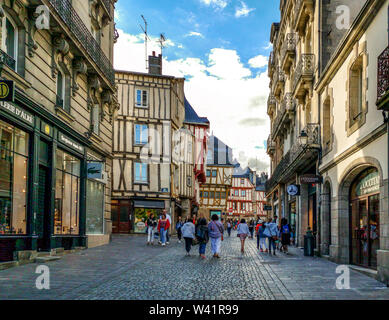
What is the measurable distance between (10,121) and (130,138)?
24640 mm

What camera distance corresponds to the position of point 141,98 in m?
38.5

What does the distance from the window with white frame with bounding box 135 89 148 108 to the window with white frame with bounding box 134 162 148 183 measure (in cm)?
440

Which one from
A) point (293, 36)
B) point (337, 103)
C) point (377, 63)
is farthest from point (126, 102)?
point (377, 63)

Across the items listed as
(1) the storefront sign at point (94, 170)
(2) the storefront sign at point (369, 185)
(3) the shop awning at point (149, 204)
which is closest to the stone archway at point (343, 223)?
(2) the storefront sign at point (369, 185)

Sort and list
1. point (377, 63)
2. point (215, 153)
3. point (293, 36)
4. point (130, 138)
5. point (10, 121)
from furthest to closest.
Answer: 1. point (215, 153)
2. point (130, 138)
3. point (293, 36)
4. point (10, 121)
5. point (377, 63)

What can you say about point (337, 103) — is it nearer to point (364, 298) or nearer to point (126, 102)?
point (364, 298)

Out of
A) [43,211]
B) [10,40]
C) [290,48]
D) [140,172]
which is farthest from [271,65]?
[10,40]

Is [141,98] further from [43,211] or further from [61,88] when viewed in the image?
[43,211]

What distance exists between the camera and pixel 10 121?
13.0 metres

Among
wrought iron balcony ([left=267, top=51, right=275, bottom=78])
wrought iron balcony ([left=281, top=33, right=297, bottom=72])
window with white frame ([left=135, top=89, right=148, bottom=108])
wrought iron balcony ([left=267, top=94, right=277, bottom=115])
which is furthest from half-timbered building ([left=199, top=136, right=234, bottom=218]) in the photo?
wrought iron balcony ([left=281, top=33, right=297, bottom=72])

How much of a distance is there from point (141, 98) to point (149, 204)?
26.0ft

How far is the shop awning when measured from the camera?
37.6 meters

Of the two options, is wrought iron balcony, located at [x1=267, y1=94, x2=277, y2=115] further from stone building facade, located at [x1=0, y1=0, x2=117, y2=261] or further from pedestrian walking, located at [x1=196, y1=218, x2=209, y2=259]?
pedestrian walking, located at [x1=196, y1=218, x2=209, y2=259]

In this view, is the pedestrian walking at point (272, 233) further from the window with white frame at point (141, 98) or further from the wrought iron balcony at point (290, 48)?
the window with white frame at point (141, 98)
